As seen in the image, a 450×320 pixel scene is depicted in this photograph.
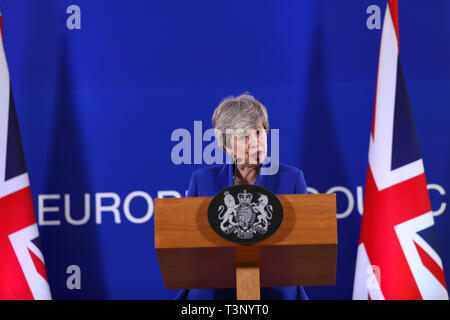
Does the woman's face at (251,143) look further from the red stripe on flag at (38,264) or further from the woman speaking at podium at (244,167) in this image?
the red stripe on flag at (38,264)

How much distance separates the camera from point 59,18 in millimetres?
3355

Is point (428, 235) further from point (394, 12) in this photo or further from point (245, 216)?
point (245, 216)

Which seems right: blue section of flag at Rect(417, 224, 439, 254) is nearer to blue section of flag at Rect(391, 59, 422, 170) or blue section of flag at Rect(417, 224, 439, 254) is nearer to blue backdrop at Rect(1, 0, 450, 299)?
blue section of flag at Rect(391, 59, 422, 170)

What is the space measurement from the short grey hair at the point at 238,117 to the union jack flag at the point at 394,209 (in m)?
1.01

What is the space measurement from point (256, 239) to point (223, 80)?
207 centimetres

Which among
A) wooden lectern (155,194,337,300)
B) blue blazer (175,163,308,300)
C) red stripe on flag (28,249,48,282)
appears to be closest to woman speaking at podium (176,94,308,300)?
blue blazer (175,163,308,300)

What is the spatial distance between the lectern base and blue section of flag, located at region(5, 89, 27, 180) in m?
1.83

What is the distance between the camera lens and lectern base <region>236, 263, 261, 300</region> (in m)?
1.38

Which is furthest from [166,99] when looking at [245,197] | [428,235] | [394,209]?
[245,197]

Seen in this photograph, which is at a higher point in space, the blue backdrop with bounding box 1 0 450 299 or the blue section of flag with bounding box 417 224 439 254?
the blue backdrop with bounding box 1 0 450 299

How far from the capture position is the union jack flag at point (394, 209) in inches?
103
